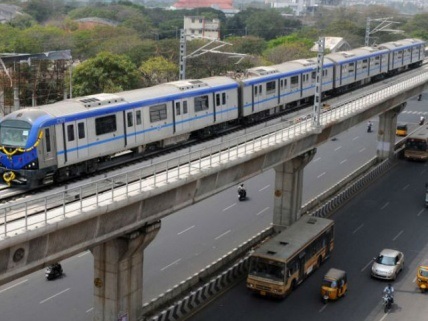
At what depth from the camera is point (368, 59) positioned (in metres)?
63.6

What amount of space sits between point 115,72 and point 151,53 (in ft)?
90.7

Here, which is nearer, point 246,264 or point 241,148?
point 241,148

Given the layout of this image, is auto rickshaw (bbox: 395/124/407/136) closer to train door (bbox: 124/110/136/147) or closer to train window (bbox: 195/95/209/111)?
train window (bbox: 195/95/209/111)

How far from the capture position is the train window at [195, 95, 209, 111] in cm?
3872

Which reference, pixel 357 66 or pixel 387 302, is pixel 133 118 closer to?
pixel 387 302

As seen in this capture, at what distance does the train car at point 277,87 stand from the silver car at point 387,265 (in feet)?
40.0

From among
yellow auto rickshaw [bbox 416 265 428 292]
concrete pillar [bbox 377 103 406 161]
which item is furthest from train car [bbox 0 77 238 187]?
concrete pillar [bbox 377 103 406 161]

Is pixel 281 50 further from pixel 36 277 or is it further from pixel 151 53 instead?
pixel 36 277

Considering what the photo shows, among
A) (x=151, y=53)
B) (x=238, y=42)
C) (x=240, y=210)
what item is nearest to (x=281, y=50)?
(x=238, y=42)

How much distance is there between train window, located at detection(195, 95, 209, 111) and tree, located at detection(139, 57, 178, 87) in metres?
42.7

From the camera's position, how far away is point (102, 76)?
6956cm

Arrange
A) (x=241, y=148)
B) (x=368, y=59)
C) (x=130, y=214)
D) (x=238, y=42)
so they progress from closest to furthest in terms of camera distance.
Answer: (x=130, y=214), (x=241, y=148), (x=368, y=59), (x=238, y=42)

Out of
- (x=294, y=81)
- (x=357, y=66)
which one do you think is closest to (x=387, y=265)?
(x=294, y=81)

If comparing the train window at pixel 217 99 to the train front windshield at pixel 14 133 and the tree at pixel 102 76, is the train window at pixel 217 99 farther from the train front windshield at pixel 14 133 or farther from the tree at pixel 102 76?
the tree at pixel 102 76
